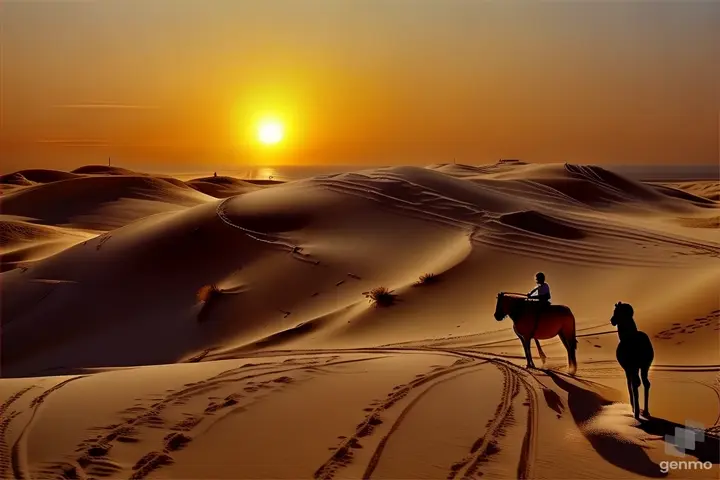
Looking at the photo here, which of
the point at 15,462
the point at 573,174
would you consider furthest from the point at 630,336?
the point at 573,174

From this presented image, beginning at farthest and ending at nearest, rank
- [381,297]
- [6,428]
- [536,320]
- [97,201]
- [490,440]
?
[97,201] → [381,297] → [536,320] → [6,428] → [490,440]

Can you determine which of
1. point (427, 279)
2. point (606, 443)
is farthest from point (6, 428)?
point (427, 279)

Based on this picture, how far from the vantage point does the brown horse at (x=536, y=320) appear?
29.3 ft

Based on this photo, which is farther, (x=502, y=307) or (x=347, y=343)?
(x=347, y=343)

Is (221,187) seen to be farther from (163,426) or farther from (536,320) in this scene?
(163,426)

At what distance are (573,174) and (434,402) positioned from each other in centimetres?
4336

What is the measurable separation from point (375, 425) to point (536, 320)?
10.8 feet

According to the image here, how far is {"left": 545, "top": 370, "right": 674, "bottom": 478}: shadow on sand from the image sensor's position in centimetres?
582

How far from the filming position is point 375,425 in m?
6.62

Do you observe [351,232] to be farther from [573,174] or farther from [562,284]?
[573,174]

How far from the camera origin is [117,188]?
49281 millimetres

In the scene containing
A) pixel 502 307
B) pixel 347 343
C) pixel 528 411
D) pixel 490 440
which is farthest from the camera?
pixel 347 343

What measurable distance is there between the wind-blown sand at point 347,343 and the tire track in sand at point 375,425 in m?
0.03

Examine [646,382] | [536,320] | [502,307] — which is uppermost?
[502,307]
